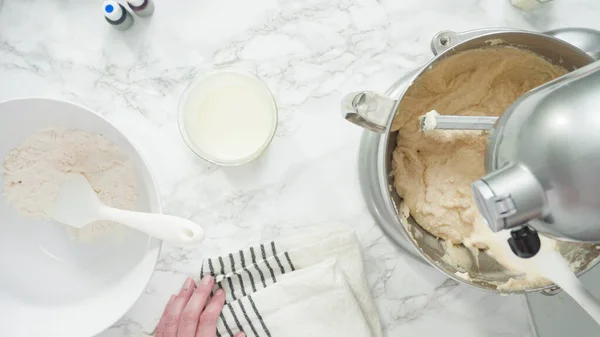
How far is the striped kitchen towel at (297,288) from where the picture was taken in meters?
0.74

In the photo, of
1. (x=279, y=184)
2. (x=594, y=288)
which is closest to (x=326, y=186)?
(x=279, y=184)

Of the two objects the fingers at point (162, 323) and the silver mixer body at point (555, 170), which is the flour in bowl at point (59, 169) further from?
the silver mixer body at point (555, 170)

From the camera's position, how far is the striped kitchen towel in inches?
29.0

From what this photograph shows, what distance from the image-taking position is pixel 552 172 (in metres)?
0.43

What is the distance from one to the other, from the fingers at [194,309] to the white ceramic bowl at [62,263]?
85 millimetres

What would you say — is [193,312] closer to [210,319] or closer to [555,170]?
[210,319]

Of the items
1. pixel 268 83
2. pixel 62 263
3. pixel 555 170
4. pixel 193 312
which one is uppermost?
pixel 268 83

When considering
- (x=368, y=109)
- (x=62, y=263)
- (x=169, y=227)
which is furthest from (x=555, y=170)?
(x=62, y=263)

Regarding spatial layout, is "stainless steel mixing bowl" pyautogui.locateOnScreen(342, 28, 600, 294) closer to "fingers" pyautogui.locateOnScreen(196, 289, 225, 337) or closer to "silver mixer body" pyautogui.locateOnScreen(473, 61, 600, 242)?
"silver mixer body" pyautogui.locateOnScreen(473, 61, 600, 242)

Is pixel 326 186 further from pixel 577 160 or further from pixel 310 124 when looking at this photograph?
pixel 577 160

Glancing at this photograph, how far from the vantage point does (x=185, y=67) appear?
79cm

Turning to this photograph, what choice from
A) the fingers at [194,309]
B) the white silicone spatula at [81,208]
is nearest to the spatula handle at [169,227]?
the white silicone spatula at [81,208]

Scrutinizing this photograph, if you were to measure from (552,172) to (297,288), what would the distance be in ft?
1.29

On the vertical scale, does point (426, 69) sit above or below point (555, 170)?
above
